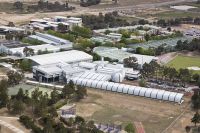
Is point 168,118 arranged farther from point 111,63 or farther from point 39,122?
point 111,63

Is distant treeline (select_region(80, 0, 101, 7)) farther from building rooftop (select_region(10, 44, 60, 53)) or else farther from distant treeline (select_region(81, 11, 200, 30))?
building rooftop (select_region(10, 44, 60, 53))

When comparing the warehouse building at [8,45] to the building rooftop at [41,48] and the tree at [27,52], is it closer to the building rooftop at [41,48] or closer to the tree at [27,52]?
the building rooftop at [41,48]

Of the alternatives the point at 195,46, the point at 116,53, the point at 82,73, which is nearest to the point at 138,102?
the point at 82,73

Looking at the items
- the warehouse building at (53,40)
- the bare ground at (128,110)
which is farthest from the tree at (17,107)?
the warehouse building at (53,40)

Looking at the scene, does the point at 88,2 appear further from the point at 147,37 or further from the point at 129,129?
the point at 129,129

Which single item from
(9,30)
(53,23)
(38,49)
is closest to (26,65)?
(38,49)

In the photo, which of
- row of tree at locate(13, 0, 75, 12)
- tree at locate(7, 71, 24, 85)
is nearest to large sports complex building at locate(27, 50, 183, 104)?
tree at locate(7, 71, 24, 85)
